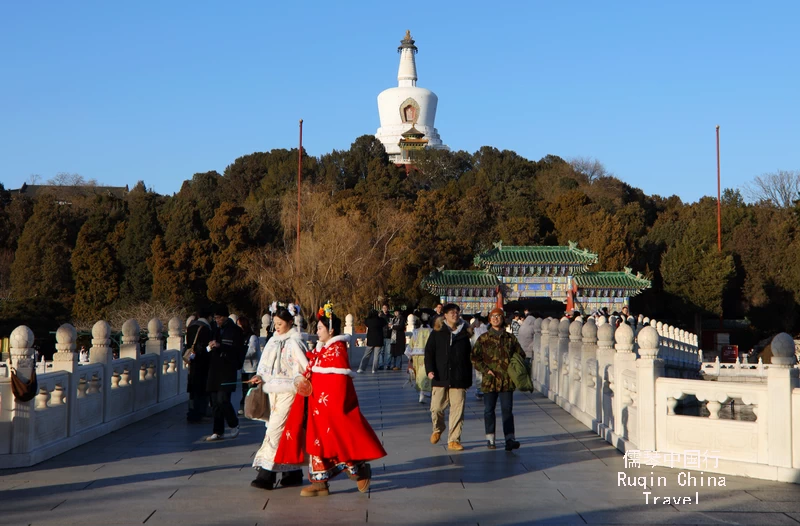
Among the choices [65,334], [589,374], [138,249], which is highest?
[138,249]

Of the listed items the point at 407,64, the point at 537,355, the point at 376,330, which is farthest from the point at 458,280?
the point at 407,64

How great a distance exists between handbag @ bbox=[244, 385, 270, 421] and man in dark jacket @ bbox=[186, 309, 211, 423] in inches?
179

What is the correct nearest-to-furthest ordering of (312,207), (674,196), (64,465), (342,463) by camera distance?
(342,463), (64,465), (312,207), (674,196)

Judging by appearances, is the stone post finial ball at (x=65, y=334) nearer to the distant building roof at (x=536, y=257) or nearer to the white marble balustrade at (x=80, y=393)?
the white marble balustrade at (x=80, y=393)

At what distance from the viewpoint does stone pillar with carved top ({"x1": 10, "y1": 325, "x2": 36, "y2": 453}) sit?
902 cm

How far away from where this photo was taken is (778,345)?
850cm

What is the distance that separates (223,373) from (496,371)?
3235 mm

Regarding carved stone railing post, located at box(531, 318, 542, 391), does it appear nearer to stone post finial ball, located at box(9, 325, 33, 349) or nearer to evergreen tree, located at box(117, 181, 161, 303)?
stone post finial ball, located at box(9, 325, 33, 349)

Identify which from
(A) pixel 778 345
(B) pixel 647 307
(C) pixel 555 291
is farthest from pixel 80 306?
(A) pixel 778 345

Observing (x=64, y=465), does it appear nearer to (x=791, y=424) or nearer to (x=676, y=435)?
(x=676, y=435)

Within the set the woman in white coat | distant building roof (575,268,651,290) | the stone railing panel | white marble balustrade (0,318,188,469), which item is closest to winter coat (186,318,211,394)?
white marble balustrade (0,318,188,469)

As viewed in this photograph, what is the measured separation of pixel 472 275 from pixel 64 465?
35.4 metres

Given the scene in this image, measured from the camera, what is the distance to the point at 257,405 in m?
8.16

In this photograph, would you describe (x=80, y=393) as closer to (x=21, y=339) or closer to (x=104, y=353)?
(x=104, y=353)
